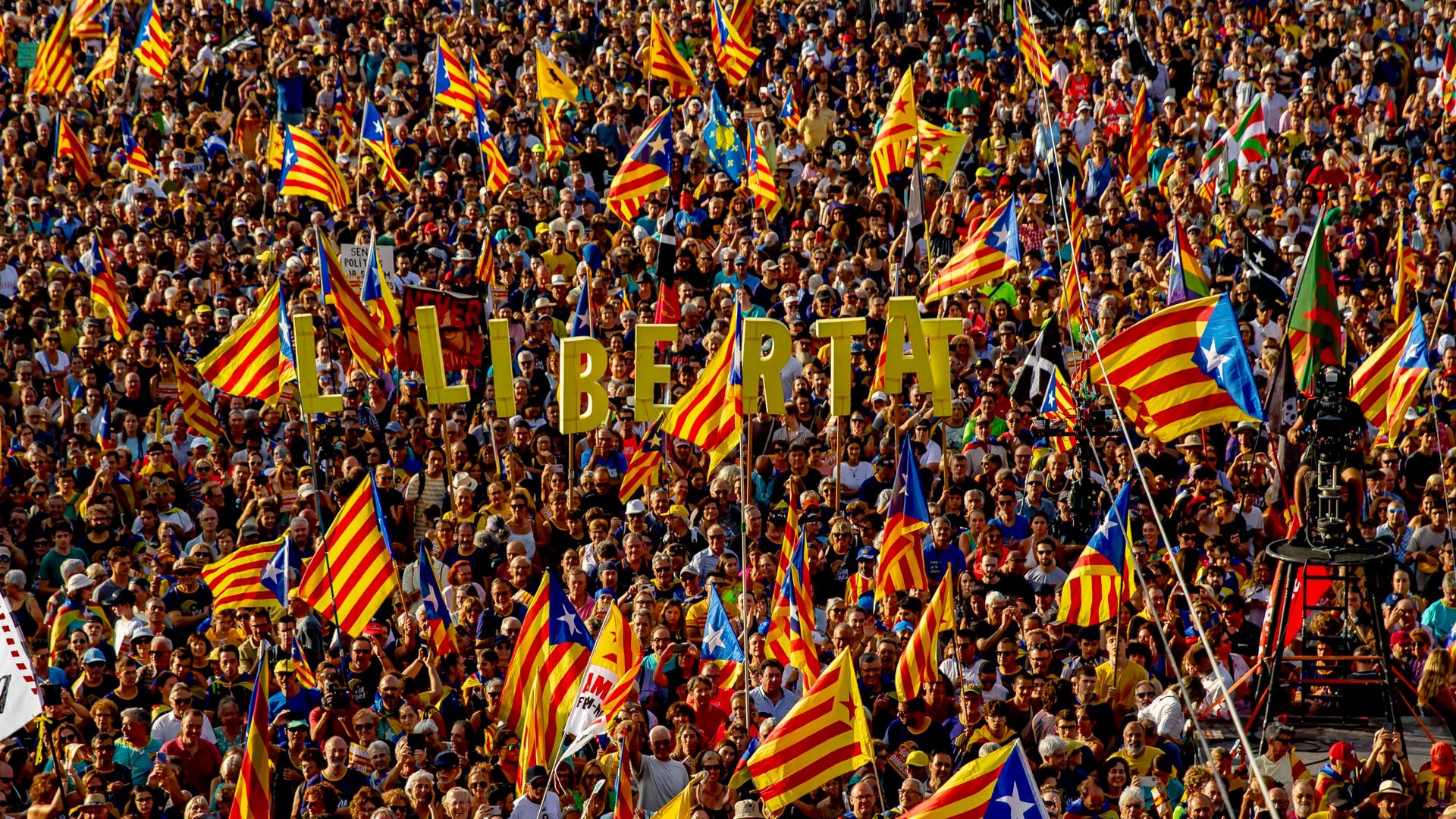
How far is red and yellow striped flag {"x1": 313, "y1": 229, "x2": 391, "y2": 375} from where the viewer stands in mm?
16516

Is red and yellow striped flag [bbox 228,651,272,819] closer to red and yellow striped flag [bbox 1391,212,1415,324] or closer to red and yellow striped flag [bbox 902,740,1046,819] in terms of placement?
red and yellow striped flag [bbox 902,740,1046,819]

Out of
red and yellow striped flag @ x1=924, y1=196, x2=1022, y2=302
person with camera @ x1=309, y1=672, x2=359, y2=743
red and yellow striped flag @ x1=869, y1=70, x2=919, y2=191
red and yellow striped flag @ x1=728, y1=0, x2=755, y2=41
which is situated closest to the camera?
person with camera @ x1=309, y1=672, x2=359, y2=743

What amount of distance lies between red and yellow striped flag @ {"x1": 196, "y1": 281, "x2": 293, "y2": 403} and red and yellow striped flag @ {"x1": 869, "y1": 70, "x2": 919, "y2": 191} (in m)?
5.93

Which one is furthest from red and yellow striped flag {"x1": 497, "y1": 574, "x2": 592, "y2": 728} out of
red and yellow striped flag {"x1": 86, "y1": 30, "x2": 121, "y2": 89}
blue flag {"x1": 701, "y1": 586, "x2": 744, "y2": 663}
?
red and yellow striped flag {"x1": 86, "y1": 30, "x2": 121, "y2": 89}

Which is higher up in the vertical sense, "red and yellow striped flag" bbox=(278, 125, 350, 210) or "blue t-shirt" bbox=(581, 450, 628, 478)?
"red and yellow striped flag" bbox=(278, 125, 350, 210)

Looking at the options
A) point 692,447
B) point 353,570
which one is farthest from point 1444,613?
point 353,570

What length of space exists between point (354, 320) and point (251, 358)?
95 cm

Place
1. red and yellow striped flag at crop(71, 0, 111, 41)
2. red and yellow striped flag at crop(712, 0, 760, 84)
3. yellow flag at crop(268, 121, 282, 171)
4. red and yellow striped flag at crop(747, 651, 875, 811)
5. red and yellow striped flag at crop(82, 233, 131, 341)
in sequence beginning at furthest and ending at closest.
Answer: red and yellow striped flag at crop(71, 0, 111, 41)
red and yellow striped flag at crop(712, 0, 760, 84)
yellow flag at crop(268, 121, 282, 171)
red and yellow striped flag at crop(82, 233, 131, 341)
red and yellow striped flag at crop(747, 651, 875, 811)

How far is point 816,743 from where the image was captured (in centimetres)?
1155

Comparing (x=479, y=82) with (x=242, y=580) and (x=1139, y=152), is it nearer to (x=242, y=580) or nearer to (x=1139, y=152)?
(x=1139, y=152)

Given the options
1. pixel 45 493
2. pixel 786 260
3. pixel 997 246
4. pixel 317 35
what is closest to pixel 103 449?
pixel 45 493

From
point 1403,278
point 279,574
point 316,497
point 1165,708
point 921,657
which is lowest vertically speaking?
point 1165,708

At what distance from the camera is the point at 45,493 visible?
16.2 metres

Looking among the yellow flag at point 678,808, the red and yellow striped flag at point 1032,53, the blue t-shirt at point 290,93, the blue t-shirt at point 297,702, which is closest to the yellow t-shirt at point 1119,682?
the yellow flag at point 678,808
